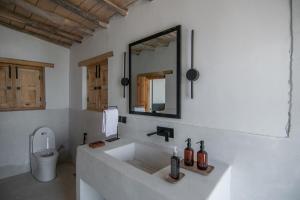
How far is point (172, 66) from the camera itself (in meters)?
1.42

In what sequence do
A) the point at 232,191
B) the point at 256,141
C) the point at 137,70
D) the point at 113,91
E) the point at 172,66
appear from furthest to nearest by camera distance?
the point at 113,91 → the point at 137,70 → the point at 172,66 → the point at 232,191 → the point at 256,141

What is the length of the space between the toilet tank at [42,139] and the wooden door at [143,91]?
1940 millimetres

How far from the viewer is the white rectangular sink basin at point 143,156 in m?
1.45

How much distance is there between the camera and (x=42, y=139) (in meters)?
2.66

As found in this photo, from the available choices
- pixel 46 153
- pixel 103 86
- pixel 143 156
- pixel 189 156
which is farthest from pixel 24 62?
pixel 189 156

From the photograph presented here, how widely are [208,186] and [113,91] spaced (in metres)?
1.53

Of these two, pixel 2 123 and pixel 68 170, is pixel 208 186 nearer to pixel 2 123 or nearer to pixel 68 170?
pixel 68 170

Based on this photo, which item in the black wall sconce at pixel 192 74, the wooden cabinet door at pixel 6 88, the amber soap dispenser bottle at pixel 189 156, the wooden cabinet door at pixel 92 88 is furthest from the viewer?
the wooden cabinet door at pixel 92 88

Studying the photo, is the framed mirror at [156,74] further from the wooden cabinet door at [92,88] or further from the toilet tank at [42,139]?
the toilet tank at [42,139]

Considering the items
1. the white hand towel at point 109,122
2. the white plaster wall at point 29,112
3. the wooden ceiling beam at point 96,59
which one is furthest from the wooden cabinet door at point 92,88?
the white hand towel at point 109,122

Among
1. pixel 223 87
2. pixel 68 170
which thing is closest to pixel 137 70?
pixel 223 87

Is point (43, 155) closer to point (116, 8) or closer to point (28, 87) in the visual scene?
point (28, 87)

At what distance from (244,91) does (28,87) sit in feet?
10.2

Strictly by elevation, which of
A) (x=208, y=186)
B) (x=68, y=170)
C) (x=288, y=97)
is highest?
(x=288, y=97)
